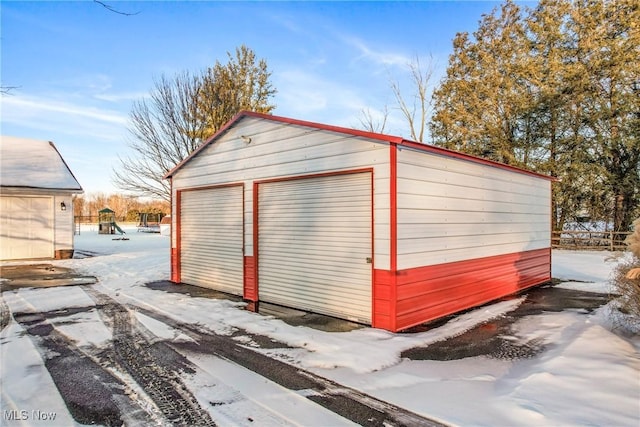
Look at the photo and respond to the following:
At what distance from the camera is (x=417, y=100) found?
2195cm

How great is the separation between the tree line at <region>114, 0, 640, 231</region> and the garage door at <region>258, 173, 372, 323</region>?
45.4 ft

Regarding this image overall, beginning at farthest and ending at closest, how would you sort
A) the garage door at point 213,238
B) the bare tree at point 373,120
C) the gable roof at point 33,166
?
the bare tree at point 373,120 → the gable roof at point 33,166 → the garage door at point 213,238

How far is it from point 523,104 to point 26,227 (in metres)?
21.5

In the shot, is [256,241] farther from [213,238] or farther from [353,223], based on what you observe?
[353,223]

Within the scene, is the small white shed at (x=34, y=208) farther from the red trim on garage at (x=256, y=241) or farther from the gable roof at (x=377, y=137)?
the red trim on garage at (x=256, y=241)

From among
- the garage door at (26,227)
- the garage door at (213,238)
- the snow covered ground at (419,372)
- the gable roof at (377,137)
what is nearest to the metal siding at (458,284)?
the snow covered ground at (419,372)

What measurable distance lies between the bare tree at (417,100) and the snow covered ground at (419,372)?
17460 mm

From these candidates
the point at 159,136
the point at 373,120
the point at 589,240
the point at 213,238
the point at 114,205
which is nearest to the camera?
the point at 213,238

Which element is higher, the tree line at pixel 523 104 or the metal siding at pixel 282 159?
the tree line at pixel 523 104

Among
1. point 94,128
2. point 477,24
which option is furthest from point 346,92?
point 94,128

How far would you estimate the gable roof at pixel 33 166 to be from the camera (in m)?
13.4

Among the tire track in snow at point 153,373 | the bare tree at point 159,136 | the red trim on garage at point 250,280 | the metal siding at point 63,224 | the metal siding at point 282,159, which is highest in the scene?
the bare tree at point 159,136

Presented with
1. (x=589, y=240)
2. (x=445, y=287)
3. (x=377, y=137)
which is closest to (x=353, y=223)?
(x=377, y=137)

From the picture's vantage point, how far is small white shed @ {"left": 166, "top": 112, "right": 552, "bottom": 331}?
527 centimetres
